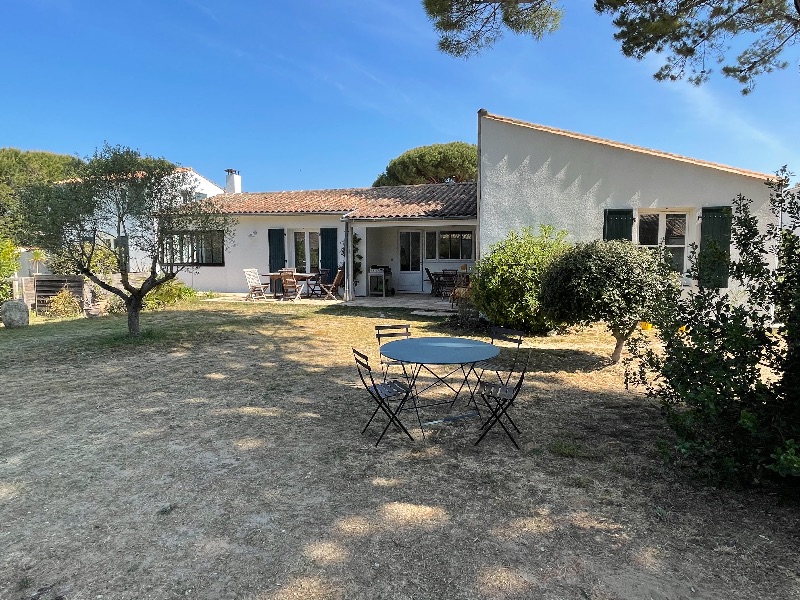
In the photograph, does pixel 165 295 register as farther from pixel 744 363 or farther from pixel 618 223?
pixel 744 363

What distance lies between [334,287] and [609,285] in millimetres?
10850

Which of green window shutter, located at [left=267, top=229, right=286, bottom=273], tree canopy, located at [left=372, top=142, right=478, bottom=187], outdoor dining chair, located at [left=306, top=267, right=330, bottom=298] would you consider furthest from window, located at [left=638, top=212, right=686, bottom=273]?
tree canopy, located at [left=372, top=142, right=478, bottom=187]

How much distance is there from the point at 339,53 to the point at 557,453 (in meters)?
14.8

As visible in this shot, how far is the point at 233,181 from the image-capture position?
24.8 meters

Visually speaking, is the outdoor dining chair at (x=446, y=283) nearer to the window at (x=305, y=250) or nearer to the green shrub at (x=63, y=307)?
the window at (x=305, y=250)

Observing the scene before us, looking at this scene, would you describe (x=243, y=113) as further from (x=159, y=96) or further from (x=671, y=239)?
(x=671, y=239)

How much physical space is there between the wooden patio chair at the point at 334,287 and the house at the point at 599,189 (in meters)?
5.99

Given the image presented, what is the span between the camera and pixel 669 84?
7.48m

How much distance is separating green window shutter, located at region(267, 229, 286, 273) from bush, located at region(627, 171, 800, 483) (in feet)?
52.5

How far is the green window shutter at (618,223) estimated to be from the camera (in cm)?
1066

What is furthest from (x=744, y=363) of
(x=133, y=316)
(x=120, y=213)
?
(x=133, y=316)

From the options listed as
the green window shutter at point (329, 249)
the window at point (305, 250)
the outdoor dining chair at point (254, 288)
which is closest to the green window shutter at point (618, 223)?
the green window shutter at point (329, 249)

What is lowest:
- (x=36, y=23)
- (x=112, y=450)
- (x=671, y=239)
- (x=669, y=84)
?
(x=112, y=450)

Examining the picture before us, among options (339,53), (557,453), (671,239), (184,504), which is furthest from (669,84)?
(339,53)
